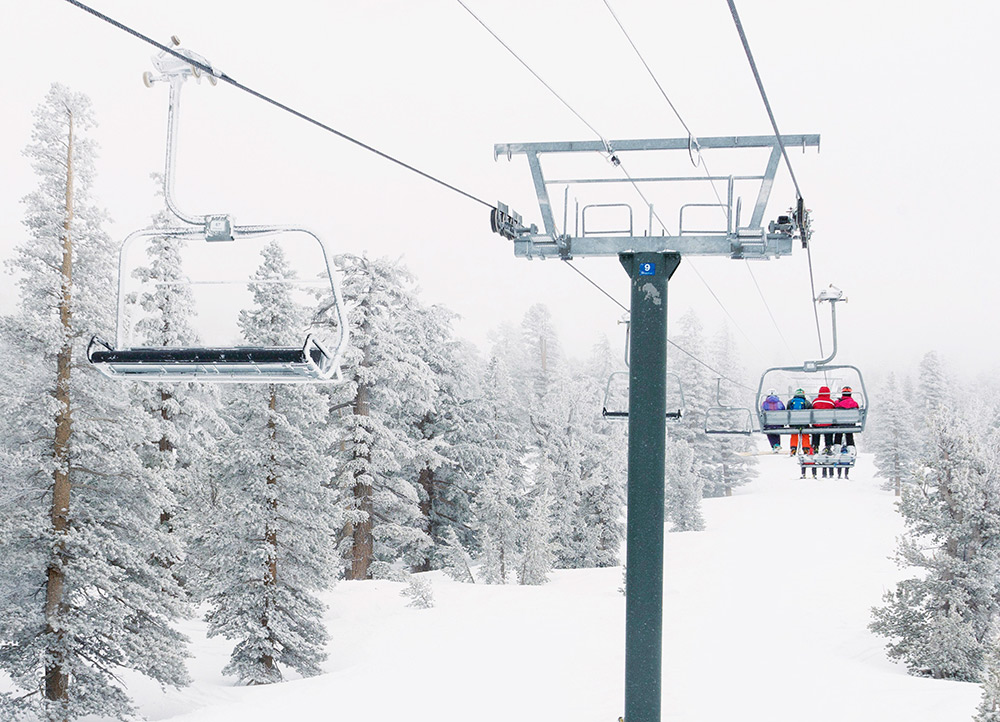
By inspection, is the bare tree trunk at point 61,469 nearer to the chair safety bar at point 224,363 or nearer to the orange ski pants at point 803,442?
the chair safety bar at point 224,363

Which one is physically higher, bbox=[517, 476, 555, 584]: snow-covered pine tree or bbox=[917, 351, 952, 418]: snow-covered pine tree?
bbox=[917, 351, 952, 418]: snow-covered pine tree

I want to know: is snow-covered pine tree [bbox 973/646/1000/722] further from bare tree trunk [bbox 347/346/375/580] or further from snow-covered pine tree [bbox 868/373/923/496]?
snow-covered pine tree [bbox 868/373/923/496]

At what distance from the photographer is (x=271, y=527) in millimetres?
19312

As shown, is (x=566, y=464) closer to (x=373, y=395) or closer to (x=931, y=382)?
(x=373, y=395)

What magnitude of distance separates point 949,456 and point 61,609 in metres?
21.2

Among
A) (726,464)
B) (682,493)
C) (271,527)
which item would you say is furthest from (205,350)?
(726,464)

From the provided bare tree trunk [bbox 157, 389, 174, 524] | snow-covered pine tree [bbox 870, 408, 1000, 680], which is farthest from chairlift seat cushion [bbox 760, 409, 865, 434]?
bare tree trunk [bbox 157, 389, 174, 524]

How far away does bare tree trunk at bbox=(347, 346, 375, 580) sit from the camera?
28938 millimetres

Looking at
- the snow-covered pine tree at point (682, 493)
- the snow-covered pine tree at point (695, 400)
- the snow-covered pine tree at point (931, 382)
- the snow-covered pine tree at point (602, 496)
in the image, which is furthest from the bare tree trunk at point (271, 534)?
the snow-covered pine tree at point (931, 382)

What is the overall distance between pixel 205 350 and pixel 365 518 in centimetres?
2328

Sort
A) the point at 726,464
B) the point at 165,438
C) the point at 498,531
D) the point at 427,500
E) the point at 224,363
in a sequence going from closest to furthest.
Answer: the point at 224,363 < the point at 165,438 < the point at 498,531 < the point at 427,500 < the point at 726,464

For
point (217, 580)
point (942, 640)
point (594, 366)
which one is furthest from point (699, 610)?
point (594, 366)

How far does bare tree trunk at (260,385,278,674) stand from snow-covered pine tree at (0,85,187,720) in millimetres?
4016

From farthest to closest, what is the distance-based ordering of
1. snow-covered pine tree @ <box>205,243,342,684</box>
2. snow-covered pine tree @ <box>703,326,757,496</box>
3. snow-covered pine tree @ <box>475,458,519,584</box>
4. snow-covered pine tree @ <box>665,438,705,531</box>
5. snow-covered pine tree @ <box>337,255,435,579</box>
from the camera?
1. snow-covered pine tree @ <box>703,326,757,496</box>
2. snow-covered pine tree @ <box>665,438,705,531</box>
3. snow-covered pine tree @ <box>475,458,519,584</box>
4. snow-covered pine tree @ <box>337,255,435,579</box>
5. snow-covered pine tree @ <box>205,243,342,684</box>
